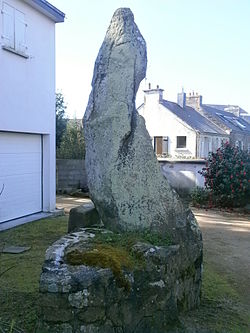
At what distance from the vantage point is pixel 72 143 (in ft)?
63.2

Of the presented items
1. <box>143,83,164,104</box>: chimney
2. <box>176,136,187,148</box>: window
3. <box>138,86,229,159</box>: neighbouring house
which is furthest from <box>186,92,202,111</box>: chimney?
<box>176,136,187,148</box>: window

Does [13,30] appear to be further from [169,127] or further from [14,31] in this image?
[169,127]

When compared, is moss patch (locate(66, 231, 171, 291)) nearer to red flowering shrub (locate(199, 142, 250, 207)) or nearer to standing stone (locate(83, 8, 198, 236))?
standing stone (locate(83, 8, 198, 236))

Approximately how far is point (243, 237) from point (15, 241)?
513 cm

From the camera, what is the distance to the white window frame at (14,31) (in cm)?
924

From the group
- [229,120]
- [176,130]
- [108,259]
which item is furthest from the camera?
[229,120]


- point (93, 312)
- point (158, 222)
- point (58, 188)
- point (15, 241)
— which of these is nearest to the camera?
point (93, 312)

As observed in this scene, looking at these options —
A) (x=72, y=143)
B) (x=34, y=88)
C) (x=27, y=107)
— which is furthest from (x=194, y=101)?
(x=27, y=107)

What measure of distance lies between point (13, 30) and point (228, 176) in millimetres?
8224

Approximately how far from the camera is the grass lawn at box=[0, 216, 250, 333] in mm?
4051

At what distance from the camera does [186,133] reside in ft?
99.4

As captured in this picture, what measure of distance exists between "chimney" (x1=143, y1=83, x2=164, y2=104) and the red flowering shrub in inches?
669

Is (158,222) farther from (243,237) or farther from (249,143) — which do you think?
(249,143)

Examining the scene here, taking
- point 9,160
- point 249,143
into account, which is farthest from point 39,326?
point 249,143
